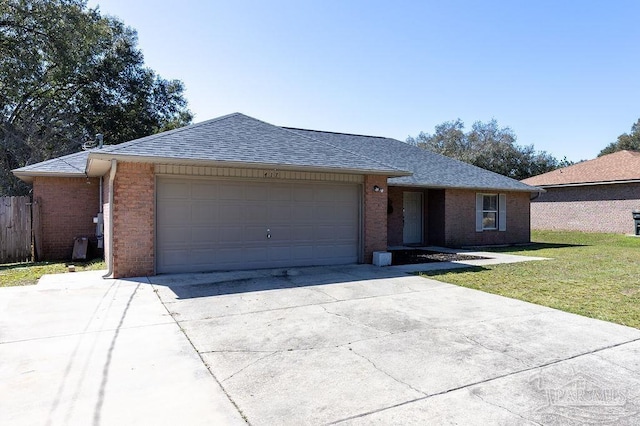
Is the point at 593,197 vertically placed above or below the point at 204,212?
above

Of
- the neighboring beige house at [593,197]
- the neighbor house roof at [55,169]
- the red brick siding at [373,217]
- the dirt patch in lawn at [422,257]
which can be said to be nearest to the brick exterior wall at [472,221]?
the dirt patch in lawn at [422,257]

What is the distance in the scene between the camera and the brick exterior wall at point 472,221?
15664mm

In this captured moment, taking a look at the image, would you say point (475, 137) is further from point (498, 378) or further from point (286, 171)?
point (498, 378)

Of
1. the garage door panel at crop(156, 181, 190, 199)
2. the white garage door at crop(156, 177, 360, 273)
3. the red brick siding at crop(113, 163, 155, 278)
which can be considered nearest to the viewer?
the red brick siding at crop(113, 163, 155, 278)

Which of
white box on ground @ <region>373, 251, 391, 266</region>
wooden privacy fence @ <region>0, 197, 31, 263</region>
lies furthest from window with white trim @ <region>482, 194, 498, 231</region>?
wooden privacy fence @ <region>0, 197, 31, 263</region>

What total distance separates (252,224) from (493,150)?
35.5m

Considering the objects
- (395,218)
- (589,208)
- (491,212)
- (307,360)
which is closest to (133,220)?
(307,360)

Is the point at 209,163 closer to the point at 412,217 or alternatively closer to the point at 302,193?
the point at 302,193

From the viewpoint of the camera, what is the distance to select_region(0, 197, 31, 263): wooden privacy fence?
11641 millimetres

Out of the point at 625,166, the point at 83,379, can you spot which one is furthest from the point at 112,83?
the point at 625,166

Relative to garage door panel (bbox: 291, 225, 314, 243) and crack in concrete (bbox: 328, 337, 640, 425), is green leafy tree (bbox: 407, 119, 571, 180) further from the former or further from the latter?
crack in concrete (bbox: 328, 337, 640, 425)

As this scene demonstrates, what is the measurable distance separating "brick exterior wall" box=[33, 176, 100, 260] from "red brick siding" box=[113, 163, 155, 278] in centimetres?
519

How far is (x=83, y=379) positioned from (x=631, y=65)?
74.8ft

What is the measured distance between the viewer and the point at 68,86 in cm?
2509
